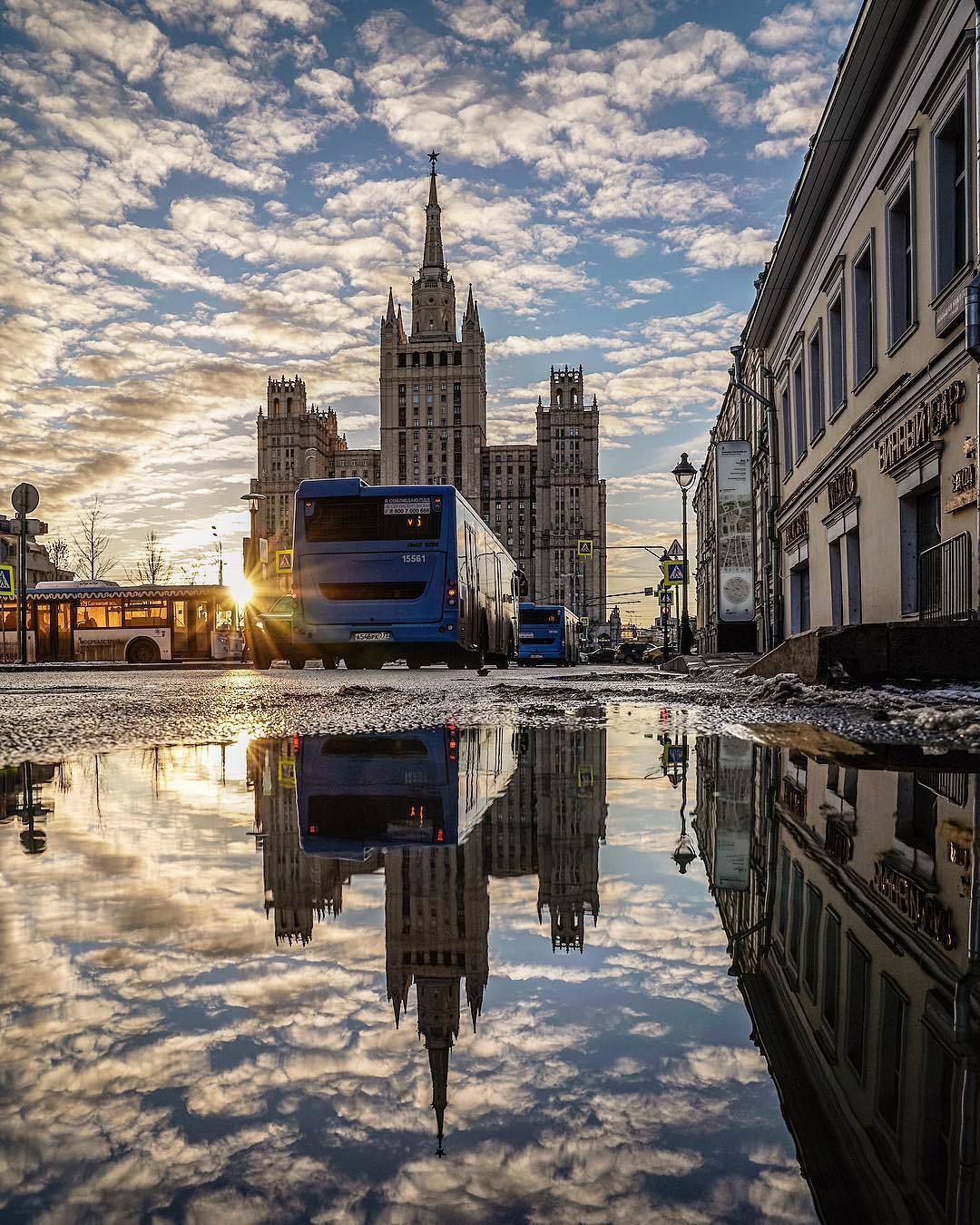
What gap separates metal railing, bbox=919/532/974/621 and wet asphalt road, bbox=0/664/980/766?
2.44 m

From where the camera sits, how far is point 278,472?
548ft

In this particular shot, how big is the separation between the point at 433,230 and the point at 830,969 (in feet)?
568

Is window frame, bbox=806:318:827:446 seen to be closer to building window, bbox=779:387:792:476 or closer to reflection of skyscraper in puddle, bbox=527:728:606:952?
building window, bbox=779:387:792:476

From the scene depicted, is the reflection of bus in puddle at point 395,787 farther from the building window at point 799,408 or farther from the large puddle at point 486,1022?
the building window at point 799,408

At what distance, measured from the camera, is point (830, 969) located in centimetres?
165

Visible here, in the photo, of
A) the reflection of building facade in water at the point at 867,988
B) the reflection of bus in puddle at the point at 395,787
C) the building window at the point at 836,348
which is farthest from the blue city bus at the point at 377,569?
the reflection of building facade in water at the point at 867,988

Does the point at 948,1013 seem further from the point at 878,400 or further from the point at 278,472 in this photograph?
the point at 278,472

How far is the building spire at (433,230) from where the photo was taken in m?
159

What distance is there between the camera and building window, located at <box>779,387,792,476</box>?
27.1 meters

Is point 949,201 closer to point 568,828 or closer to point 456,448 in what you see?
point 568,828

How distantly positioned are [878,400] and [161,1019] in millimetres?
16514

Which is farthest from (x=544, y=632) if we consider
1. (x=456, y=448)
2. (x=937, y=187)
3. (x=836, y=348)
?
(x=456, y=448)

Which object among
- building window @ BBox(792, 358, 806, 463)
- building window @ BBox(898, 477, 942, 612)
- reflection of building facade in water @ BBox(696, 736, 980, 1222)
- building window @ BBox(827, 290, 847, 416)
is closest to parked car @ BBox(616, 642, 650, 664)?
building window @ BBox(792, 358, 806, 463)

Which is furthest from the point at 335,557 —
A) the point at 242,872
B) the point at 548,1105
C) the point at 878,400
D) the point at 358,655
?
the point at 548,1105
